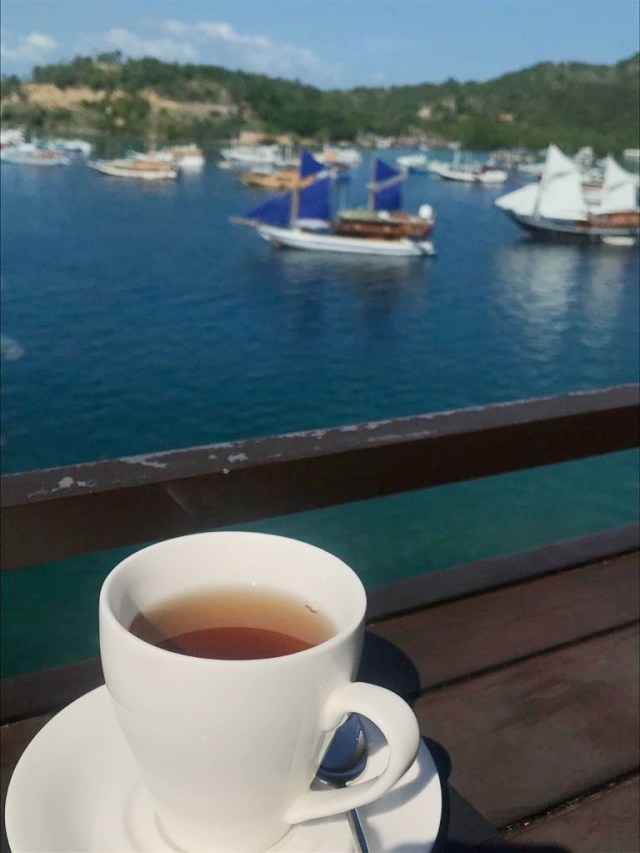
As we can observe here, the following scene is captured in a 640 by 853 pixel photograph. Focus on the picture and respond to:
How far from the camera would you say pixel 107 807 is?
0.36m

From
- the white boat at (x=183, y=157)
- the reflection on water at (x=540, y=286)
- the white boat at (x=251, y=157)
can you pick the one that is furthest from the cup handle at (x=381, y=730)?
the white boat at (x=251, y=157)

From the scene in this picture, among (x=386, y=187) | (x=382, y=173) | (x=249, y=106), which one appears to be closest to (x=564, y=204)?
(x=386, y=187)

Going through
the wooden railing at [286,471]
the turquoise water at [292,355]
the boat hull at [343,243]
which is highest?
the wooden railing at [286,471]

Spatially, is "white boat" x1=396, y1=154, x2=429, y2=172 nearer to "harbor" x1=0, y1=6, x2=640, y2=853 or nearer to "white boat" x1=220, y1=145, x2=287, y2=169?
"harbor" x1=0, y1=6, x2=640, y2=853

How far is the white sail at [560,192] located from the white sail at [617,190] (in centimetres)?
74

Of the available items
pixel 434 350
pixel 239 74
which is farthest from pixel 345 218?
pixel 239 74

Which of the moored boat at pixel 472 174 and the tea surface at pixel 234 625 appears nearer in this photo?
the tea surface at pixel 234 625

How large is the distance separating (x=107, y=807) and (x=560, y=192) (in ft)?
73.8

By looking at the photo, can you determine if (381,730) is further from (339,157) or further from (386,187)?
(339,157)

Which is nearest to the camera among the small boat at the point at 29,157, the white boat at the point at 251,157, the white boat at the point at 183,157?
the small boat at the point at 29,157

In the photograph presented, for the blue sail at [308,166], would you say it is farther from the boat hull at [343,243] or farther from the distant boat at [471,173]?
the distant boat at [471,173]

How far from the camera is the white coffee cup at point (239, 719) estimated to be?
0.30m

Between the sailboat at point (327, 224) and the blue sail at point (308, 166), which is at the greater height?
the blue sail at point (308, 166)

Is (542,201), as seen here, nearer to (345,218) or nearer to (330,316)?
(345,218)
